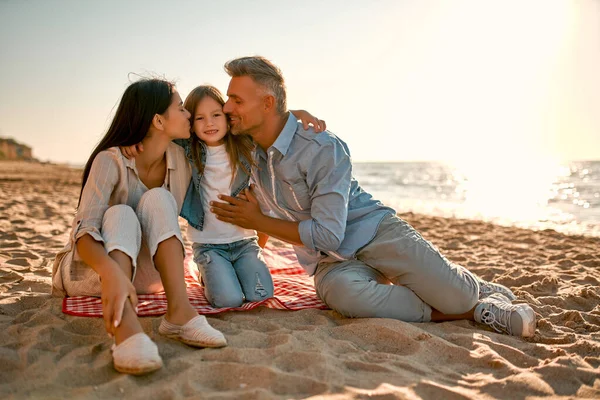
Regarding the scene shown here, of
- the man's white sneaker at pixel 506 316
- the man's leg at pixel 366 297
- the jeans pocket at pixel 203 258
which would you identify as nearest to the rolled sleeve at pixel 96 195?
the jeans pocket at pixel 203 258

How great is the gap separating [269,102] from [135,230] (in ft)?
3.65

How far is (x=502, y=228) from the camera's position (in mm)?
8078

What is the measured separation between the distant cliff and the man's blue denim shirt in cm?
3910

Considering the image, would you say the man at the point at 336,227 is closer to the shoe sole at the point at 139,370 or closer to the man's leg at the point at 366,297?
the man's leg at the point at 366,297

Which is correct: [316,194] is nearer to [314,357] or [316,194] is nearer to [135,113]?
[314,357]

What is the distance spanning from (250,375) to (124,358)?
0.50 metres

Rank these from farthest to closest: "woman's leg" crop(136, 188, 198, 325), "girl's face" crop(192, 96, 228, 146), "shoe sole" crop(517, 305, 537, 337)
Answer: "girl's face" crop(192, 96, 228, 146) → "shoe sole" crop(517, 305, 537, 337) → "woman's leg" crop(136, 188, 198, 325)

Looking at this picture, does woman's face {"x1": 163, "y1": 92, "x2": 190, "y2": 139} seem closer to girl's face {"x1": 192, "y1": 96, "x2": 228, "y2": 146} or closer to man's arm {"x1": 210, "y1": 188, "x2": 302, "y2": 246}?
girl's face {"x1": 192, "y1": 96, "x2": 228, "y2": 146}

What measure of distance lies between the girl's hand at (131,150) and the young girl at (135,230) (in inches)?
1.1

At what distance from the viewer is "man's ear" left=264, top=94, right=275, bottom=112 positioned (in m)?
3.11

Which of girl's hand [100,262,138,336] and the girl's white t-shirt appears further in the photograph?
the girl's white t-shirt

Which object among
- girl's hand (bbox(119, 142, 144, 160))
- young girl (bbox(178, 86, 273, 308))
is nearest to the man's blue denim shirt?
young girl (bbox(178, 86, 273, 308))

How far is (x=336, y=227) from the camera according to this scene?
2842 millimetres

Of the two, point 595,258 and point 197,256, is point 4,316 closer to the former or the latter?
point 197,256
